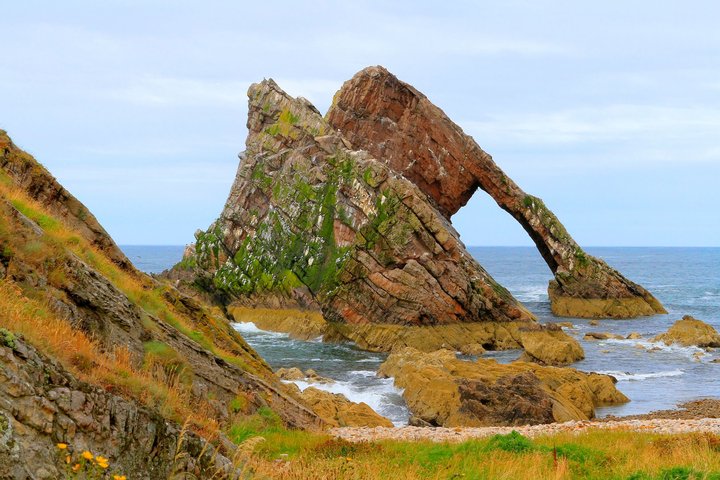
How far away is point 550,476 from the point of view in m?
10.5

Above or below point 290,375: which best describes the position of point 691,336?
above

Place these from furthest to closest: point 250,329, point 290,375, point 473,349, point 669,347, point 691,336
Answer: point 250,329 → point 691,336 → point 473,349 → point 669,347 → point 290,375

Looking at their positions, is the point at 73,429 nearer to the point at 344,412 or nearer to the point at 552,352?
the point at 344,412

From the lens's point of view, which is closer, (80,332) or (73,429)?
(73,429)

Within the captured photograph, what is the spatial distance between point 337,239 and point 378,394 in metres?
28.8

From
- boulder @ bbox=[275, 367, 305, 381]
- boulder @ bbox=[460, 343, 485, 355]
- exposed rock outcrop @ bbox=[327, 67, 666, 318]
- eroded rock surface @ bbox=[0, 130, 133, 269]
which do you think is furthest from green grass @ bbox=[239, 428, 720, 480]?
exposed rock outcrop @ bbox=[327, 67, 666, 318]

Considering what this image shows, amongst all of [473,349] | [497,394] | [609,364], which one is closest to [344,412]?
[497,394]

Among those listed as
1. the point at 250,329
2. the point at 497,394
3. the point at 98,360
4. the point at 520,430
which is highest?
the point at 98,360

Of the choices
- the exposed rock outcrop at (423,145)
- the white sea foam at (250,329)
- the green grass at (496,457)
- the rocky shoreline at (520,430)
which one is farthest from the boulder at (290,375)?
the exposed rock outcrop at (423,145)

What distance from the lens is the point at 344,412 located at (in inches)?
961

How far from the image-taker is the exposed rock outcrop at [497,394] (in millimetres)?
25953

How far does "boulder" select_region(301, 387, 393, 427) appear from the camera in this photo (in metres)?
23.5

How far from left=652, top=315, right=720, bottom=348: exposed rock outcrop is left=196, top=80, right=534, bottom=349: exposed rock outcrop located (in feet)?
38.3

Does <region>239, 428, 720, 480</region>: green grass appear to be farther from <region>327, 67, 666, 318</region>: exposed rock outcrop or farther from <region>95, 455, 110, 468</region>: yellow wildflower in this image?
<region>327, 67, 666, 318</region>: exposed rock outcrop
